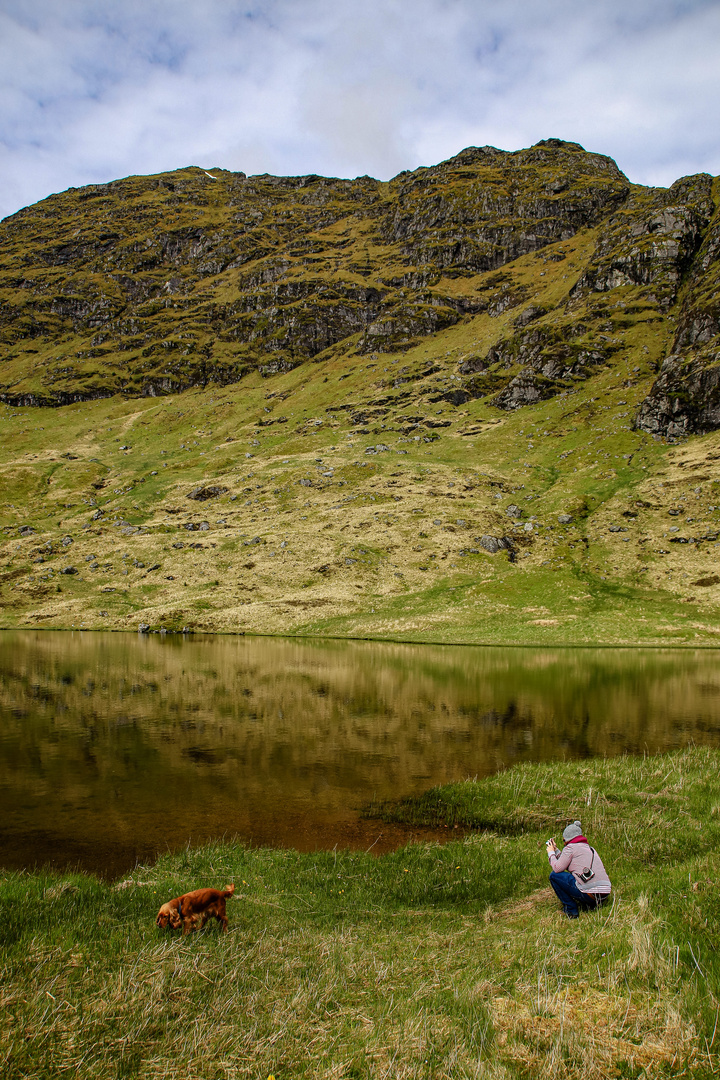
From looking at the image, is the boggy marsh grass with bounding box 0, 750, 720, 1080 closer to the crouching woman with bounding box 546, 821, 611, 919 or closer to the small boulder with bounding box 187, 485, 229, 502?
the crouching woman with bounding box 546, 821, 611, 919

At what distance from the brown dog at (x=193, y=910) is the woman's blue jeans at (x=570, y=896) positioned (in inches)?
276

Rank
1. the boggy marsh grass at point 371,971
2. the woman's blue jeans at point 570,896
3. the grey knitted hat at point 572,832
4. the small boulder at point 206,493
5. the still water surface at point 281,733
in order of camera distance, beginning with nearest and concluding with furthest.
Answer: the boggy marsh grass at point 371,971
the woman's blue jeans at point 570,896
the grey knitted hat at point 572,832
the still water surface at point 281,733
the small boulder at point 206,493

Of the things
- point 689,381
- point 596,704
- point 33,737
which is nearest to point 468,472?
point 689,381

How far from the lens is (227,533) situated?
13050 centimetres

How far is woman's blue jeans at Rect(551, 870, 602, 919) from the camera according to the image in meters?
11.3

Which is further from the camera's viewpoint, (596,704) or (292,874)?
(596,704)

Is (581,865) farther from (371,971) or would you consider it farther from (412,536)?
(412,536)

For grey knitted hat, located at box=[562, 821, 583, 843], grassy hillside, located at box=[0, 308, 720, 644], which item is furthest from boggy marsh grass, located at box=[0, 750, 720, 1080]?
grassy hillside, located at box=[0, 308, 720, 644]

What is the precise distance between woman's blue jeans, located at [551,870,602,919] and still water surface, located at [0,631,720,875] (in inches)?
294

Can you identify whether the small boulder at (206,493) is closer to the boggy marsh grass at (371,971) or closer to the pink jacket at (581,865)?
the boggy marsh grass at (371,971)

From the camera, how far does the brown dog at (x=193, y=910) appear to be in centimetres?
1028

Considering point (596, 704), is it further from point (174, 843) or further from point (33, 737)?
point (33, 737)

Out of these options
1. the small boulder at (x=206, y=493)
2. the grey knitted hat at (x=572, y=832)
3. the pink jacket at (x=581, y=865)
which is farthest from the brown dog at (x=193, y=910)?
the small boulder at (x=206, y=493)

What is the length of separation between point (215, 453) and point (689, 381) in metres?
149
